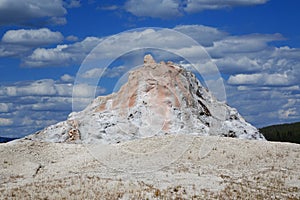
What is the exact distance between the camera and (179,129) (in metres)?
42.7

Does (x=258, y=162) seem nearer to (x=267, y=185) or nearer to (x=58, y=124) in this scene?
(x=267, y=185)

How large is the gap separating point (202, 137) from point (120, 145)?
263 inches

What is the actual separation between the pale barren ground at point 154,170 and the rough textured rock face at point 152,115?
3.91m

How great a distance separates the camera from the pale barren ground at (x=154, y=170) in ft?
77.7

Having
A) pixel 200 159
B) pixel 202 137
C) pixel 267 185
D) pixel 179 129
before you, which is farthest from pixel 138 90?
pixel 267 185

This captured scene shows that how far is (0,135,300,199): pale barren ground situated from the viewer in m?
23.7

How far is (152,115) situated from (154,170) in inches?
523

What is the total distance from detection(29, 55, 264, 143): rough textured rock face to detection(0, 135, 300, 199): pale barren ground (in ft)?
12.8

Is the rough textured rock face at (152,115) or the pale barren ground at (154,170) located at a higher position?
the rough textured rock face at (152,115)

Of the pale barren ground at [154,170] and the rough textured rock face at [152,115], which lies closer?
the pale barren ground at [154,170]

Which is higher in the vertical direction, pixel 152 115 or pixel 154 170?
pixel 152 115

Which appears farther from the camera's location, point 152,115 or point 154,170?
point 152,115

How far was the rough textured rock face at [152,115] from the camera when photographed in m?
43.3

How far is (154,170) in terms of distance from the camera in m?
30.7
